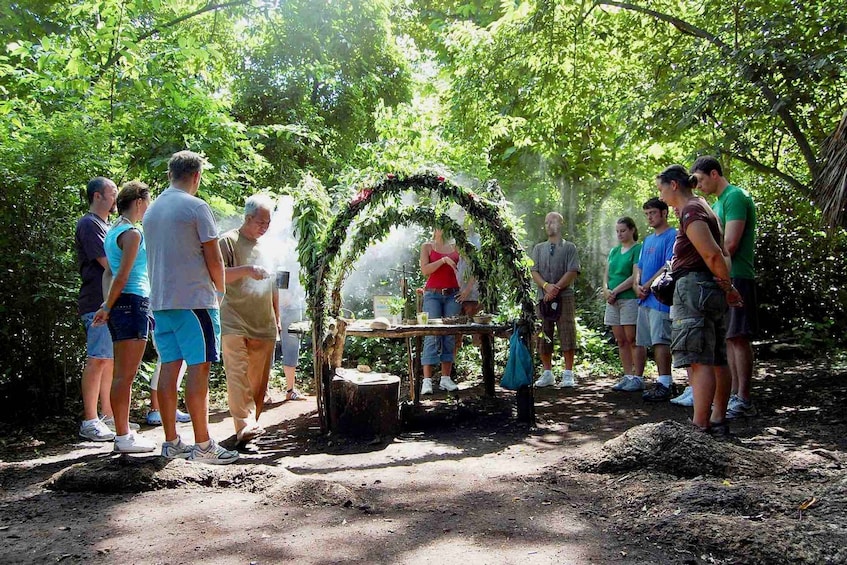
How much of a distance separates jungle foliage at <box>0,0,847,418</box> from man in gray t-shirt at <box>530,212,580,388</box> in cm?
145

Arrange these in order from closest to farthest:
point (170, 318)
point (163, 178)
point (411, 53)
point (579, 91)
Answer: point (170, 318), point (163, 178), point (579, 91), point (411, 53)

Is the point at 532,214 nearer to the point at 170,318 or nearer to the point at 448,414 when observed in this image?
the point at 448,414

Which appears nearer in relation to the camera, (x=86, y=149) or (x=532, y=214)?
(x=86, y=149)

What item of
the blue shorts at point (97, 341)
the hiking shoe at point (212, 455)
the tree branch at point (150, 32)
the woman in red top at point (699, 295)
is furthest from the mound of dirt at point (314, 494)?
the tree branch at point (150, 32)

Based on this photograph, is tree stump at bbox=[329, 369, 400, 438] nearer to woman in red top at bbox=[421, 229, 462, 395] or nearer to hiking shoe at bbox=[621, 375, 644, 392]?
woman in red top at bbox=[421, 229, 462, 395]

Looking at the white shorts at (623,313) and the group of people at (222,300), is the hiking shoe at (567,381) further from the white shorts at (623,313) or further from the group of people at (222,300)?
the group of people at (222,300)

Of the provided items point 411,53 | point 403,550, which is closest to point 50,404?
point 403,550

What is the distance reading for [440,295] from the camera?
7.81 metres

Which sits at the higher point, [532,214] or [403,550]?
[532,214]

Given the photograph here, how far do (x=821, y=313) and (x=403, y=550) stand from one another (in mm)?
8754

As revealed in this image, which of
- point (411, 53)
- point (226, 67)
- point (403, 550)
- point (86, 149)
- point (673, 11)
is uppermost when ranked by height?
point (411, 53)

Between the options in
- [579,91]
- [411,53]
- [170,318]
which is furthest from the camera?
[411,53]

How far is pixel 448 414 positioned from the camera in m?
6.48

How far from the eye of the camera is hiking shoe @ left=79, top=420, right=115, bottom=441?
17.6 ft
